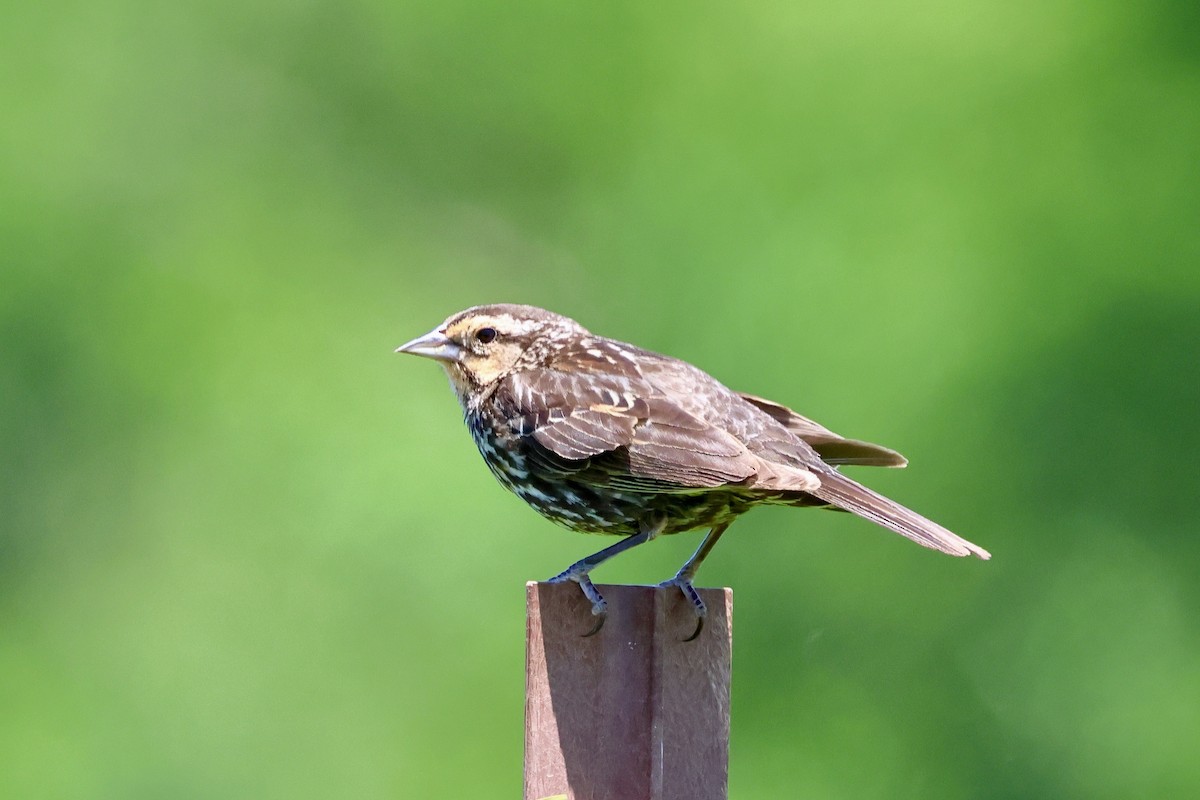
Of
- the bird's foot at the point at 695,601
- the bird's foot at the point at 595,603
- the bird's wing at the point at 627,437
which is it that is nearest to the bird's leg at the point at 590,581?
the bird's foot at the point at 595,603

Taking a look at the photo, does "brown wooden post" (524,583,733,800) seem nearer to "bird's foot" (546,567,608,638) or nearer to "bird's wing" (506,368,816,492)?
"bird's foot" (546,567,608,638)

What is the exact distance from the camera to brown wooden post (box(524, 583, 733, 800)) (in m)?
3.84

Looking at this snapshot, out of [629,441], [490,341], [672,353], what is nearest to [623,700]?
[629,441]

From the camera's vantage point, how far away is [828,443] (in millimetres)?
5207

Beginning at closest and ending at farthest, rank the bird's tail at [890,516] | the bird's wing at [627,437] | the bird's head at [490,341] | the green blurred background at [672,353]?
the bird's tail at [890,516], the bird's wing at [627,437], the bird's head at [490,341], the green blurred background at [672,353]

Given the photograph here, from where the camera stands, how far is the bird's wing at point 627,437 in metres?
4.45

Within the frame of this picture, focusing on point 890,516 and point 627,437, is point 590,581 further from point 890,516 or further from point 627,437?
point 890,516

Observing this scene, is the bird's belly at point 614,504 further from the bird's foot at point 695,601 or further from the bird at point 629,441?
the bird's foot at point 695,601

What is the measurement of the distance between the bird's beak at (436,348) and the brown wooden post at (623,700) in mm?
1535

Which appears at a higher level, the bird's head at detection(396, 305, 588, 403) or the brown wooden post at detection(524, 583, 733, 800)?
the bird's head at detection(396, 305, 588, 403)

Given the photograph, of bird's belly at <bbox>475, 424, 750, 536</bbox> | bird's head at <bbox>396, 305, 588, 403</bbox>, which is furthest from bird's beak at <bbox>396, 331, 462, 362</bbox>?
bird's belly at <bbox>475, 424, 750, 536</bbox>

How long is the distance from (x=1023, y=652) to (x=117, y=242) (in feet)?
25.6

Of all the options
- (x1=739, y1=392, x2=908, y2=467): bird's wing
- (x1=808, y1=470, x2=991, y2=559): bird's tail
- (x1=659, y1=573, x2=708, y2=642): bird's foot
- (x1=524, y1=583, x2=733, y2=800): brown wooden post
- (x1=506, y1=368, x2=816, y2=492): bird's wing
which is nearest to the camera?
(x1=524, y1=583, x2=733, y2=800): brown wooden post

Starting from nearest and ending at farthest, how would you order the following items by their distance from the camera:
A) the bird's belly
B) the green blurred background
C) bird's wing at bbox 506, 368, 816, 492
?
bird's wing at bbox 506, 368, 816, 492 → the bird's belly → the green blurred background
